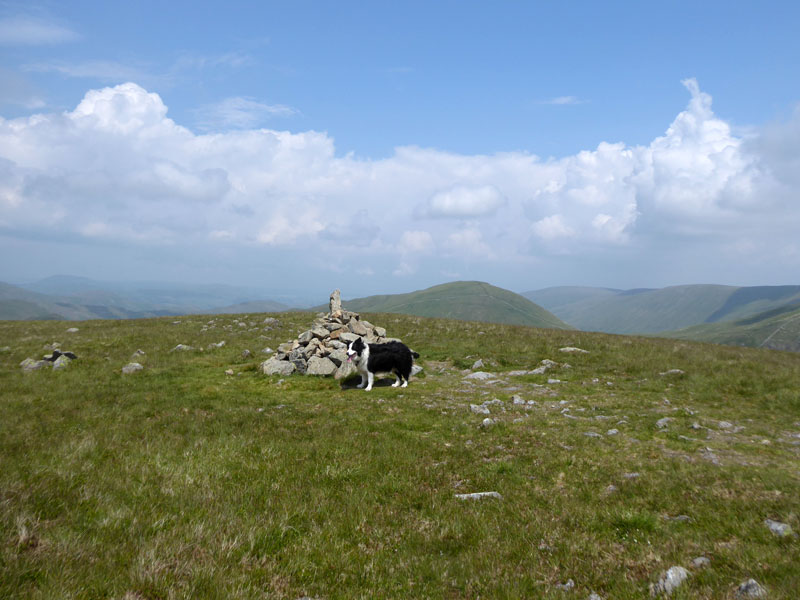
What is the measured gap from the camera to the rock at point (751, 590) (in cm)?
447

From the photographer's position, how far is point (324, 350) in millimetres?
22641

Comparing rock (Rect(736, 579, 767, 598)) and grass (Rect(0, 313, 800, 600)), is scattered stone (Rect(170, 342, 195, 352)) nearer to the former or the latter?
grass (Rect(0, 313, 800, 600))

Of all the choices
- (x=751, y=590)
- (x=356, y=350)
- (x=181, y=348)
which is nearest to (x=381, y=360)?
(x=356, y=350)

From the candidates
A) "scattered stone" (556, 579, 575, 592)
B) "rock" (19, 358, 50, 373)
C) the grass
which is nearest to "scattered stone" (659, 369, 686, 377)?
the grass

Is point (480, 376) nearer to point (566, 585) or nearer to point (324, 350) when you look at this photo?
point (324, 350)

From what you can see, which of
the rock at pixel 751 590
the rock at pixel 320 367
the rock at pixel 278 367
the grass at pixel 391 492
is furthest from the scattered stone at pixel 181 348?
the rock at pixel 751 590

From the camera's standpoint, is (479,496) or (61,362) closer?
(479,496)

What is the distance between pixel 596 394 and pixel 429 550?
13.3 m

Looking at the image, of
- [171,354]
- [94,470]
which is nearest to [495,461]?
[94,470]

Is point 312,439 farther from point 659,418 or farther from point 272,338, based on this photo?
point 272,338

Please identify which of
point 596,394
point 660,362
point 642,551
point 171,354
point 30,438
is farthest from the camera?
point 171,354

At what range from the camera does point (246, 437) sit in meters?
10.8

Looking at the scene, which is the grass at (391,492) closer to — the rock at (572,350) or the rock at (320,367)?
the rock at (320,367)

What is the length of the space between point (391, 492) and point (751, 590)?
5.38 metres
